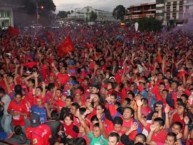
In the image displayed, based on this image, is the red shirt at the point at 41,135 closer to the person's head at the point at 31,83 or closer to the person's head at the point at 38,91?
the person's head at the point at 38,91

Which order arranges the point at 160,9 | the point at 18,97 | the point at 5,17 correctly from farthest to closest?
the point at 160,9 → the point at 5,17 → the point at 18,97

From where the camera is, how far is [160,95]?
7.95 metres

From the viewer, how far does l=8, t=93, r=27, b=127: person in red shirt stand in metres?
6.80

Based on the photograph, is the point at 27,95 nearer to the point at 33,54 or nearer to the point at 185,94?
the point at 185,94

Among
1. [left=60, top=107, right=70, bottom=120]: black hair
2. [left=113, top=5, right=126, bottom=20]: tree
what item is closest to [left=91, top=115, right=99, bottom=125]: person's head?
[left=60, top=107, right=70, bottom=120]: black hair

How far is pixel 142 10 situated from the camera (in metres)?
113

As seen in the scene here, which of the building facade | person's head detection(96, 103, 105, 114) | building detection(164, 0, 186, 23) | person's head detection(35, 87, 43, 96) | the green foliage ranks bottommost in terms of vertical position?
person's head detection(96, 103, 105, 114)

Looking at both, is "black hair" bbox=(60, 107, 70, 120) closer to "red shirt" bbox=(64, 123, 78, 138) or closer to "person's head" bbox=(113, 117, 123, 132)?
"red shirt" bbox=(64, 123, 78, 138)

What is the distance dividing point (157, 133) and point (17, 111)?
2.85 meters

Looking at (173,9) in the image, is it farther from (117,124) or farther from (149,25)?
(117,124)

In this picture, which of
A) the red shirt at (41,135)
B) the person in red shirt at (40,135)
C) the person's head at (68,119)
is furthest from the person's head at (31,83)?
the red shirt at (41,135)

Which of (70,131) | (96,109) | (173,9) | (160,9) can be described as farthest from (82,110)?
(160,9)

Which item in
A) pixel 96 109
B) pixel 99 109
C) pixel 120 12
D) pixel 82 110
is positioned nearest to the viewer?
pixel 99 109

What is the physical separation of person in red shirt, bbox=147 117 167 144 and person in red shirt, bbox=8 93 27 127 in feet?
8.58
